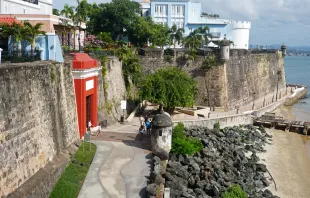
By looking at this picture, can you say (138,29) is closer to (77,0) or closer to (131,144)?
(77,0)

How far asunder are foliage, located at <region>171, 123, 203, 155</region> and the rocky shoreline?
0.27 meters

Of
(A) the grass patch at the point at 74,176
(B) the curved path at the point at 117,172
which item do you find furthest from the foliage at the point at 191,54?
(A) the grass patch at the point at 74,176

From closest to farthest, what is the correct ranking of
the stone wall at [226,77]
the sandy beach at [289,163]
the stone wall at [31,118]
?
the stone wall at [31,118] → the sandy beach at [289,163] → the stone wall at [226,77]

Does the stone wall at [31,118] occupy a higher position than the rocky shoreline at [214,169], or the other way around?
the stone wall at [31,118]

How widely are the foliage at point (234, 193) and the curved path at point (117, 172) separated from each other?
11.3ft

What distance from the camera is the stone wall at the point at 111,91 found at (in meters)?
24.9

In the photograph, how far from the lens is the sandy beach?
19594 millimetres

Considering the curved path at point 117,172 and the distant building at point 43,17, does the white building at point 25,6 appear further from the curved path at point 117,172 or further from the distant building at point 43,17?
the curved path at point 117,172

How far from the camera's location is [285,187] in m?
19.7

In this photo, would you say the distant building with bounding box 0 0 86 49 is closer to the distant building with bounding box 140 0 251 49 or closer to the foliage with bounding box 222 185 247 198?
the foliage with bounding box 222 185 247 198

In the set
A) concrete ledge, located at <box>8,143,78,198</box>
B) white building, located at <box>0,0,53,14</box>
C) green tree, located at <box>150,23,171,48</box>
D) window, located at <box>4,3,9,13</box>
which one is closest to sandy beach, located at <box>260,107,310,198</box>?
concrete ledge, located at <box>8,143,78,198</box>

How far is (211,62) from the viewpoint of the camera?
33000mm

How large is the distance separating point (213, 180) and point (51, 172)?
7528mm

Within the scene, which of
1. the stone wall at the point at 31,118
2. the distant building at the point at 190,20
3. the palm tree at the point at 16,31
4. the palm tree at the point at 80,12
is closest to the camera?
the stone wall at the point at 31,118
